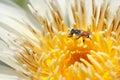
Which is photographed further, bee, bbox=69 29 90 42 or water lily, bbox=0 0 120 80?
bee, bbox=69 29 90 42

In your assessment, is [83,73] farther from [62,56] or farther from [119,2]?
[119,2]

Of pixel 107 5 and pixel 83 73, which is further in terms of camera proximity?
pixel 107 5

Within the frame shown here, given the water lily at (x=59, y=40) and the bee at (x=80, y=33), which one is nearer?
the water lily at (x=59, y=40)

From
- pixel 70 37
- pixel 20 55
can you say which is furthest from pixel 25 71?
pixel 70 37

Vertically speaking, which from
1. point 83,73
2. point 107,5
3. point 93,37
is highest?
point 107,5

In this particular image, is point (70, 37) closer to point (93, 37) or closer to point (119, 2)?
point (93, 37)

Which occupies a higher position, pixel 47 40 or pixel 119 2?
pixel 119 2
